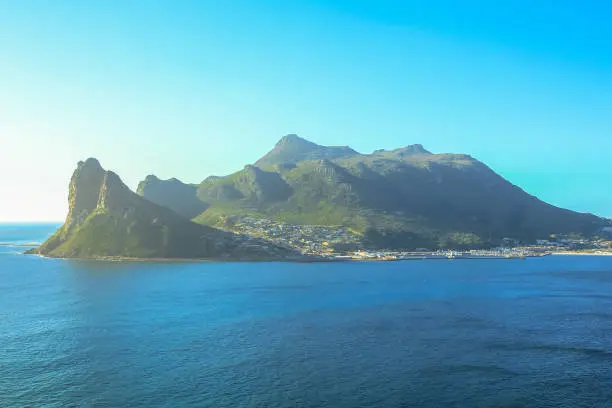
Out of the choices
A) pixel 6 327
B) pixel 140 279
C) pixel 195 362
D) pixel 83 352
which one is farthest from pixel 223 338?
pixel 140 279

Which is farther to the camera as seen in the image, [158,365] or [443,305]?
[443,305]

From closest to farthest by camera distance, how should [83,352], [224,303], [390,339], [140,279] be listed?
[83,352], [390,339], [224,303], [140,279]

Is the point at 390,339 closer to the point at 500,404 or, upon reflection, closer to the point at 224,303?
the point at 500,404

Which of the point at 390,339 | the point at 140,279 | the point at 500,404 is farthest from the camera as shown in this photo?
the point at 140,279

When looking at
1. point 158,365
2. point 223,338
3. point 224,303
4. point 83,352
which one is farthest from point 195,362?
point 224,303

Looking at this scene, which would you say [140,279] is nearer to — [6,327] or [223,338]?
[6,327]

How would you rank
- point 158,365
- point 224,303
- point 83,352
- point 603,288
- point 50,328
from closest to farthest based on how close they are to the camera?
point 158,365 → point 83,352 → point 50,328 → point 224,303 → point 603,288
